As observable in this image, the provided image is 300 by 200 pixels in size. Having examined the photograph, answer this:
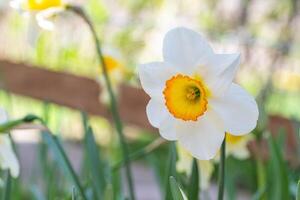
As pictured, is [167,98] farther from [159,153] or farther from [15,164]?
[159,153]

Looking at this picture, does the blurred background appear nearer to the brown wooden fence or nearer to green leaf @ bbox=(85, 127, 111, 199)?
the brown wooden fence

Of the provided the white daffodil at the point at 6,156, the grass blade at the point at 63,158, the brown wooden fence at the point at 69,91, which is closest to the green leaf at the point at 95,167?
the grass blade at the point at 63,158

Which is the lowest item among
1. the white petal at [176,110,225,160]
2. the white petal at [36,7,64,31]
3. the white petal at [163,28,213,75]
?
the white petal at [176,110,225,160]

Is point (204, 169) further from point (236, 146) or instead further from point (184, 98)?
point (184, 98)

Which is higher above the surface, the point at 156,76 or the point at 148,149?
the point at 156,76

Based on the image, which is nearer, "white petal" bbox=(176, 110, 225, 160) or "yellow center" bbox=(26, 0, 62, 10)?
"white petal" bbox=(176, 110, 225, 160)

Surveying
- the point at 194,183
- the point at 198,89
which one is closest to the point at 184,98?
→ the point at 198,89

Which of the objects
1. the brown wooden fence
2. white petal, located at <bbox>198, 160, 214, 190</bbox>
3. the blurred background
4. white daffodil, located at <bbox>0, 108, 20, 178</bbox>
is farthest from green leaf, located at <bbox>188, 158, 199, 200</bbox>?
the blurred background
